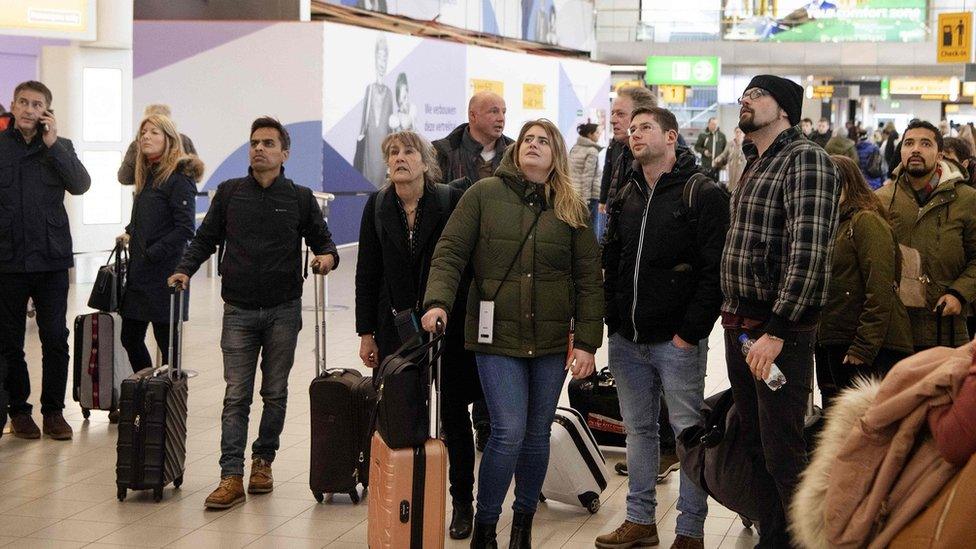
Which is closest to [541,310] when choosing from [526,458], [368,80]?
[526,458]

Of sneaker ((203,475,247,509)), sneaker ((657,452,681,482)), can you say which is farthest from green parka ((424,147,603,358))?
sneaker ((657,452,681,482))

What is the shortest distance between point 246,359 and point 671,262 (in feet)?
6.53

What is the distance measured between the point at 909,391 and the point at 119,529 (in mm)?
3560

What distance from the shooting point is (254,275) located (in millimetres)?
5449

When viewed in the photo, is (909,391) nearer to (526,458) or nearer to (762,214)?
(762,214)

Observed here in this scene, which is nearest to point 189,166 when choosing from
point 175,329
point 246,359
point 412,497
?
point 175,329

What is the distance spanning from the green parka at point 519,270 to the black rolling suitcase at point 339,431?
1.03 metres

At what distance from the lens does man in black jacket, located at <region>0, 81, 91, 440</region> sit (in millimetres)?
6457

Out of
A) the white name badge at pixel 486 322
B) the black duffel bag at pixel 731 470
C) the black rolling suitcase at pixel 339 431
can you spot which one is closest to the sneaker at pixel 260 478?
the black rolling suitcase at pixel 339 431

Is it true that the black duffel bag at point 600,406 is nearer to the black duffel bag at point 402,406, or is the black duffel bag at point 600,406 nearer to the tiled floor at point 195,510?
the tiled floor at point 195,510

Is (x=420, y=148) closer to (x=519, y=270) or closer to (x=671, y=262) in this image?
(x=519, y=270)

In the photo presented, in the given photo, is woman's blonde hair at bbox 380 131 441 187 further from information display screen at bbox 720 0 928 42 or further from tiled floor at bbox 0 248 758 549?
information display screen at bbox 720 0 928 42

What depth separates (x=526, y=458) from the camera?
15.0 feet

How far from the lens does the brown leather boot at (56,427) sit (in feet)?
21.9
